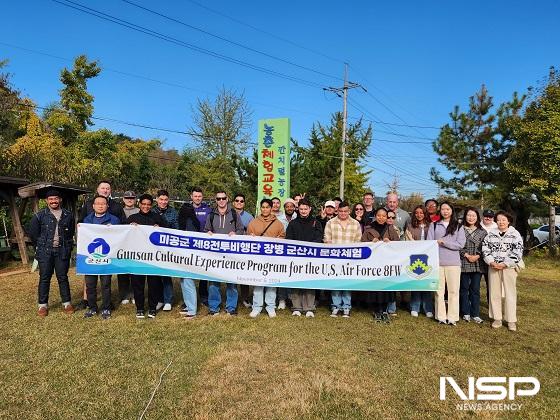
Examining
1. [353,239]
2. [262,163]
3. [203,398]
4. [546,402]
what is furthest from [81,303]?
[262,163]

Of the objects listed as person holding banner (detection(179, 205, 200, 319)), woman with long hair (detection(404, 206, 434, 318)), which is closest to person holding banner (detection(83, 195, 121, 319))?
person holding banner (detection(179, 205, 200, 319))

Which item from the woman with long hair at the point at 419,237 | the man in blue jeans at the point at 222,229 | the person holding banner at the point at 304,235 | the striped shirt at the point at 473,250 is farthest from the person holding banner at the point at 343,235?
the striped shirt at the point at 473,250

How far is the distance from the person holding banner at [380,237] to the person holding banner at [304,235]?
0.78 metres

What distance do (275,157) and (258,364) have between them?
8.93 meters

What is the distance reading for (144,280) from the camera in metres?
5.99

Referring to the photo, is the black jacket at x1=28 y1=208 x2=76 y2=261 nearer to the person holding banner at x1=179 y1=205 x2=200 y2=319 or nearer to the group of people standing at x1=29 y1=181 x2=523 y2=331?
the group of people standing at x1=29 y1=181 x2=523 y2=331

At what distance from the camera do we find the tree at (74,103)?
77.0 feet

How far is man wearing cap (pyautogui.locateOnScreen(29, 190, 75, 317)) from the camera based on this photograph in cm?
576

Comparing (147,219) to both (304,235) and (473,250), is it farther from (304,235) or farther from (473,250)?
(473,250)

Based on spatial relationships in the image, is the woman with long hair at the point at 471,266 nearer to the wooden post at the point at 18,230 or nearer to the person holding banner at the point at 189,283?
the person holding banner at the point at 189,283

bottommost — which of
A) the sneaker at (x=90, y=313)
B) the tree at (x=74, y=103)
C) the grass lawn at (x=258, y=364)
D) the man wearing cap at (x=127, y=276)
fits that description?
the grass lawn at (x=258, y=364)

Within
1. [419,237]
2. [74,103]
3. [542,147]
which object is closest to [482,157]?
[542,147]

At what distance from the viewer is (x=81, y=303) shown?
657cm

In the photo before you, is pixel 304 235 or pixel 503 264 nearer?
pixel 503 264
